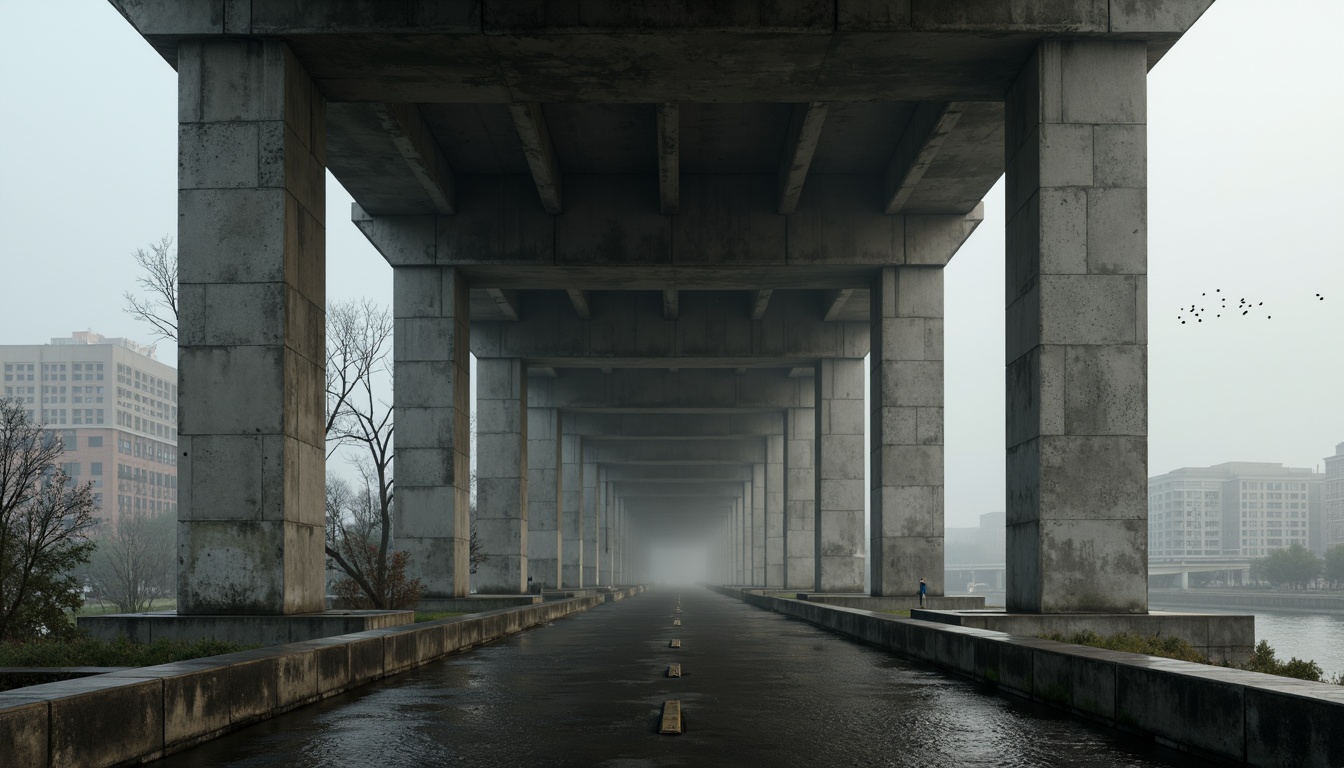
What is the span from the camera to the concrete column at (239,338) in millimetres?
19438

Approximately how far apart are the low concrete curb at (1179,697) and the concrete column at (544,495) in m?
42.1

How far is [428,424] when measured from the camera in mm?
34438

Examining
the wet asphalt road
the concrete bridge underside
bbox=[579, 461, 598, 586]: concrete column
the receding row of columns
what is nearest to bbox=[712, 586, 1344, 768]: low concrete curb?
the wet asphalt road

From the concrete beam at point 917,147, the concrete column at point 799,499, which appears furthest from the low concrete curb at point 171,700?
the concrete column at point 799,499

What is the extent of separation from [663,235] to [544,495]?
1042 inches

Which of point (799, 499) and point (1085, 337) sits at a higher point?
point (1085, 337)

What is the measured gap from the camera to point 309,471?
68.3 ft

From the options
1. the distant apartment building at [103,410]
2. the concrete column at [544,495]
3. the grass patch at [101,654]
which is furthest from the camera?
the distant apartment building at [103,410]

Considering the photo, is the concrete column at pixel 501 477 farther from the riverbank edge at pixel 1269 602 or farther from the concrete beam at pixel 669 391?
the riverbank edge at pixel 1269 602

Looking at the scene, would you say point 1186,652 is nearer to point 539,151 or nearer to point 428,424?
point 539,151

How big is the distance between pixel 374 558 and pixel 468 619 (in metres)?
14.9

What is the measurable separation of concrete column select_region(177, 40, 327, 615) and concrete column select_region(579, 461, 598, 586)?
2355 inches

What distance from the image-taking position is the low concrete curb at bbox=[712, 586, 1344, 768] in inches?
297

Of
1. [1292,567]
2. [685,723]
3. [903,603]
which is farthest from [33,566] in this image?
[1292,567]
